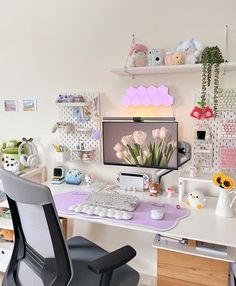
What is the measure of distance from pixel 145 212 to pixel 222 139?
29.1 inches

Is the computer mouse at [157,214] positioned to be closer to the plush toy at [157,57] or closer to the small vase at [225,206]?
the small vase at [225,206]

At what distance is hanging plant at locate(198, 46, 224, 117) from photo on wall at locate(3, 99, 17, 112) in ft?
5.22

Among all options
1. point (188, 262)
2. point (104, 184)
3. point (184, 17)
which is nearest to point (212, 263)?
point (188, 262)

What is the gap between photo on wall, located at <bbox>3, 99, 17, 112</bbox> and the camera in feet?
7.68

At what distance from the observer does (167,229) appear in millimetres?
1347

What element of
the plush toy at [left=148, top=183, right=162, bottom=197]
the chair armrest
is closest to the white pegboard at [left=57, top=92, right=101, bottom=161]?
the plush toy at [left=148, top=183, right=162, bottom=197]

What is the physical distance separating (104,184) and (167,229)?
0.79 m

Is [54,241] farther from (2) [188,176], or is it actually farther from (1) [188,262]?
(2) [188,176]

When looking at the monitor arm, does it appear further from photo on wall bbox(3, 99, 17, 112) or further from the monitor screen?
photo on wall bbox(3, 99, 17, 112)

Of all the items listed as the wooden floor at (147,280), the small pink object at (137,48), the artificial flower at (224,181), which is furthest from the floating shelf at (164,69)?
the wooden floor at (147,280)

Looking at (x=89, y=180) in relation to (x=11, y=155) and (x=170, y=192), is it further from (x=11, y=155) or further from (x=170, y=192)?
(x=11, y=155)

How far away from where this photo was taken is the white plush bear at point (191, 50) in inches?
66.4

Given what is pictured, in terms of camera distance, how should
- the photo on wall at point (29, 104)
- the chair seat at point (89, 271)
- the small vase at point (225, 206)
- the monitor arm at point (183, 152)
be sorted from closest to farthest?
the chair seat at point (89, 271) < the small vase at point (225, 206) < the monitor arm at point (183, 152) < the photo on wall at point (29, 104)

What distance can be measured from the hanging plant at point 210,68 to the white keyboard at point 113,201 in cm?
79
